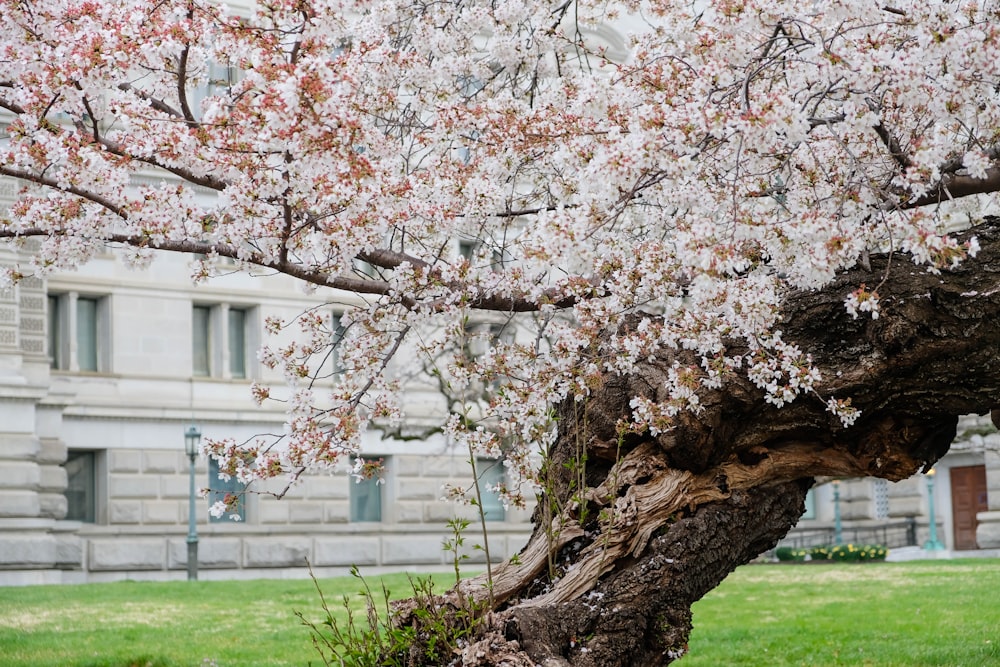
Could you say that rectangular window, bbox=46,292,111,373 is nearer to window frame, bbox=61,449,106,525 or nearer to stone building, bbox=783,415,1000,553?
window frame, bbox=61,449,106,525

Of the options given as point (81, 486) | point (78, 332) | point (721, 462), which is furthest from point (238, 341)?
point (721, 462)

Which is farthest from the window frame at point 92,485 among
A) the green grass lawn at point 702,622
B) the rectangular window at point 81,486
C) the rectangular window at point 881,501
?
the rectangular window at point 881,501

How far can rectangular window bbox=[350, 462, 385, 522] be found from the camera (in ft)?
106

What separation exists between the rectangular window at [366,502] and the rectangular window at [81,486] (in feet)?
21.1

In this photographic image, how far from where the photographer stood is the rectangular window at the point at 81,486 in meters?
28.5

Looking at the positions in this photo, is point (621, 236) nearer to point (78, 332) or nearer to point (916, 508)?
point (78, 332)

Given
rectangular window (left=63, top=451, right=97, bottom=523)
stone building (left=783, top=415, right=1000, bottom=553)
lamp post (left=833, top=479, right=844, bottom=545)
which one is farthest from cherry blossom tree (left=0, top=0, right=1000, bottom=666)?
lamp post (left=833, top=479, right=844, bottom=545)

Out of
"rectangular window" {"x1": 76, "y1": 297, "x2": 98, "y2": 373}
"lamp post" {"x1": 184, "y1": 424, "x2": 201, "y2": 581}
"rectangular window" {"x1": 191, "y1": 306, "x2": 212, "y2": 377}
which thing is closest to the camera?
"lamp post" {"x1": 184, "y1": 424, "x2": 201, "y2": 581}

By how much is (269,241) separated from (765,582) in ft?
51.6

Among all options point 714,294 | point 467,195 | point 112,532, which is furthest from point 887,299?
point 112,532

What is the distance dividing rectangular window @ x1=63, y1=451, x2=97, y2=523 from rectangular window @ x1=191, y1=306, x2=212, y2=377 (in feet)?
10.6

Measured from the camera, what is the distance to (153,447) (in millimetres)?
28766

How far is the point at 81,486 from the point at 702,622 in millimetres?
18055

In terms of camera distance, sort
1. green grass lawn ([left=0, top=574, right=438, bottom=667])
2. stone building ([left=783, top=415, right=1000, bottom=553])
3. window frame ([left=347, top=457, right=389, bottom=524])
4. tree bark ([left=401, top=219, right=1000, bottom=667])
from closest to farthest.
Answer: tree bark ([left=401, top=219, right=1000, bottom=667])
green grass lawn ([left=0, top=574, right=438, bottom=667])
window frame ([left=347, top=457, right=389, bottom=524])
stone building ([left=783, top=415, right=1000, bottom=553])
